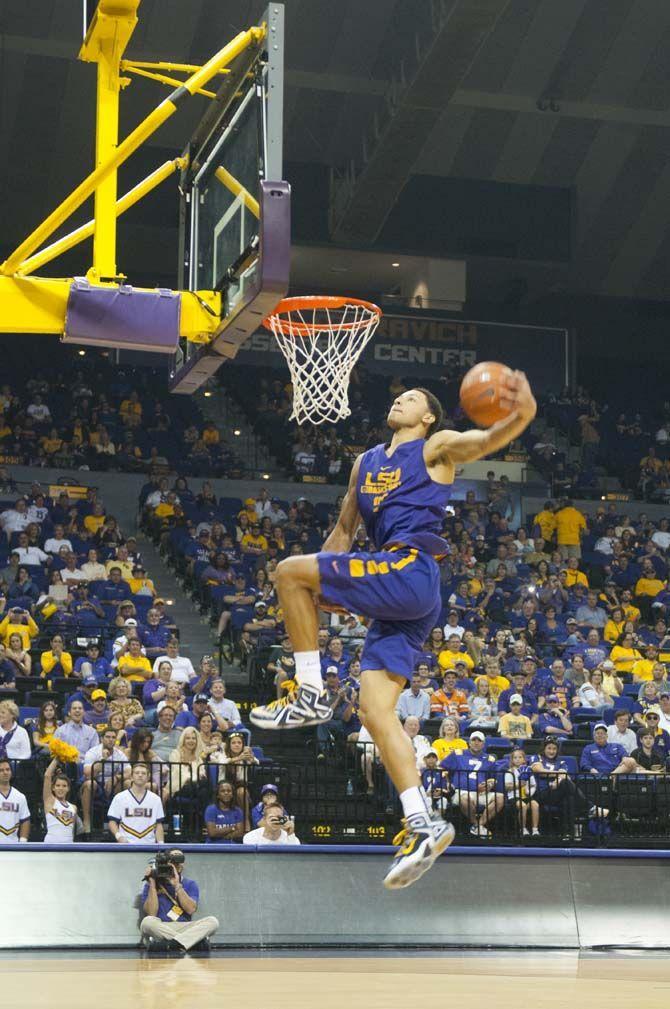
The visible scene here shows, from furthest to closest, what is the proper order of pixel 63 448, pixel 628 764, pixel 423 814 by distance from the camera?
pixel 63 448, pixel 628 764, pixel 423 814

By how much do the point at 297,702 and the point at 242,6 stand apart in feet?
67.3

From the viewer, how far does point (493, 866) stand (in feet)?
40.8

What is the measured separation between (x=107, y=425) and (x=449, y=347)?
9.60 m

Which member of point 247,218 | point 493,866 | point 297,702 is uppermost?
point 247,218

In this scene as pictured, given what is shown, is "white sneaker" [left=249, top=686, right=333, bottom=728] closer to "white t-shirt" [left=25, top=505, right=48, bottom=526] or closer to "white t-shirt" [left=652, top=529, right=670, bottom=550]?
"white t-shirt" [left=25, top=505, right=48, bottom=526]

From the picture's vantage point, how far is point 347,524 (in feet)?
22.7

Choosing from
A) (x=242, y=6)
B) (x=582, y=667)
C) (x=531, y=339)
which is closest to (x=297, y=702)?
(x=582, y=667)

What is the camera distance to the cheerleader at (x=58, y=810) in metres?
12.2

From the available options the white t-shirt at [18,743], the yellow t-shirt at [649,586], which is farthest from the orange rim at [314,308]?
the yellow t-shirt at [649,586]

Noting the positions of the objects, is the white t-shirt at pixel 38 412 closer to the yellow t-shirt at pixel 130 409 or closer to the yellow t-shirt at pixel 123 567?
the yellow t-shirt at pixel 130 409

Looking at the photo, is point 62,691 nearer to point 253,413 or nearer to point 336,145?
point 253,413

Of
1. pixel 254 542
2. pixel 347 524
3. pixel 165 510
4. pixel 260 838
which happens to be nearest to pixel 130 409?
pixel 165 510

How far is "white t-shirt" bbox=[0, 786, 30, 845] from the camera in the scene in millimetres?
12203

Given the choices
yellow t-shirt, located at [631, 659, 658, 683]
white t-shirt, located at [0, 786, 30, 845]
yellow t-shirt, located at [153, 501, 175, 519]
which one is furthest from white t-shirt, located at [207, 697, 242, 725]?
yellow t-shirt, located at [153, 501, 175, 519]
